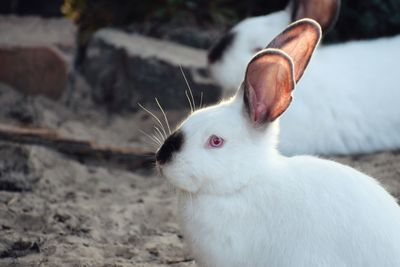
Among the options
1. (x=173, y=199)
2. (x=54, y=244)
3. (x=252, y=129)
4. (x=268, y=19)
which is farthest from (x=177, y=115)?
(x=252, y=129)

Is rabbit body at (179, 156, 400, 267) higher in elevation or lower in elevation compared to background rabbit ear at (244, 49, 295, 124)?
lower

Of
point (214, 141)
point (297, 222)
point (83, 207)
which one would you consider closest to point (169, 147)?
point (214, 141)

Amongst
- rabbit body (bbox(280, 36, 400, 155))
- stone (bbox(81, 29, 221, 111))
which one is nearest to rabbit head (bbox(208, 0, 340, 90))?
rabbit body (bbox(280, 36, 400, 155))

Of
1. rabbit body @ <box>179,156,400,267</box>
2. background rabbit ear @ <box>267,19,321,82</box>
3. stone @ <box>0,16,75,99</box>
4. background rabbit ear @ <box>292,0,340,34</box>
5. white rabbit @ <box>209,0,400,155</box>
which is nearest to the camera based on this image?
rabbit body @ <box>179,156,400,267</box>

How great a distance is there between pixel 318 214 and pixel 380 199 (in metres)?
0.25

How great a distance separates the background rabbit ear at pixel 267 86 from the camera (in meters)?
3.05

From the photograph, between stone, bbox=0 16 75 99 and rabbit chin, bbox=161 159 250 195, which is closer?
rabbit chin, bbox=161 159 250 195

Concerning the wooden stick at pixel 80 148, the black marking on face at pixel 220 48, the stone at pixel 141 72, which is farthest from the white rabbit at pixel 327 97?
the stone at pixel 141 72

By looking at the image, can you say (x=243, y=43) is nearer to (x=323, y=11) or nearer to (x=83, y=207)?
(x=323, y=11)

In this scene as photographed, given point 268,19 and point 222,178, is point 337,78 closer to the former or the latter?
point 268,19

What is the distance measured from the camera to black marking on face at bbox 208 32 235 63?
548 centimetres

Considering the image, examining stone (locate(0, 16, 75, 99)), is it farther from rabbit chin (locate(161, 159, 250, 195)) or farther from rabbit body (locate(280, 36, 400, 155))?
rabbit chin (locate(161, 159, 250, 195))

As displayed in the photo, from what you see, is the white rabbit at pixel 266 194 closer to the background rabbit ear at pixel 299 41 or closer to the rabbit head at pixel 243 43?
the background rabbit ear at pixel 299 41

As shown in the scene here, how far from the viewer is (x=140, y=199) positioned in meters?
4.94
